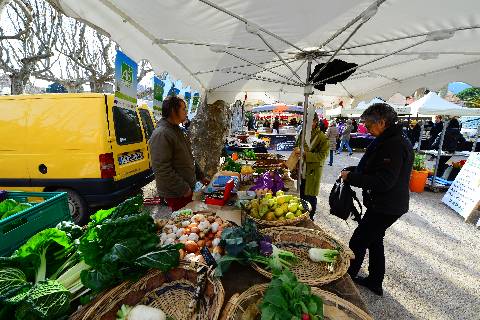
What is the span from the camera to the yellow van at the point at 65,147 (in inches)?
174

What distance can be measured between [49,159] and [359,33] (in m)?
4.91

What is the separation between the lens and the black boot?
9.80 ft

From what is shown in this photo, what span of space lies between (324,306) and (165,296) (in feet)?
2.90

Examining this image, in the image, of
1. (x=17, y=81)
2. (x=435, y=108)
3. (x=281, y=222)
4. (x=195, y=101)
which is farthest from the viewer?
(x=17, y=81)

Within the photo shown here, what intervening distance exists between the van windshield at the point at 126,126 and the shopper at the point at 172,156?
204cm

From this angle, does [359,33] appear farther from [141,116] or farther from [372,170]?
[141,116]

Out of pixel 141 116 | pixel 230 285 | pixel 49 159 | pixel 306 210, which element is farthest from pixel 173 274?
pixel 141 116

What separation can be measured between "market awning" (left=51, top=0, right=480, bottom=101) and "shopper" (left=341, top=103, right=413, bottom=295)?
689mm

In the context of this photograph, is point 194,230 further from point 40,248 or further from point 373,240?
point 373,240

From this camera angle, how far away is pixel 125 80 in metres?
3.02

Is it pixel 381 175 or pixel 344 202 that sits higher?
pixel 381 175

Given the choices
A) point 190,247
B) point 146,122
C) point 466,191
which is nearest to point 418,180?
point 466,191

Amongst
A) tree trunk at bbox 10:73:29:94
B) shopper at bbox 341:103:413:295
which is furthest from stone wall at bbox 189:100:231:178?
tree trunk at bbox 10:73:29:94

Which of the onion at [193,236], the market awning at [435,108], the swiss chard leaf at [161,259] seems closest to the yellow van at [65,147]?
the onion at [193,236]
